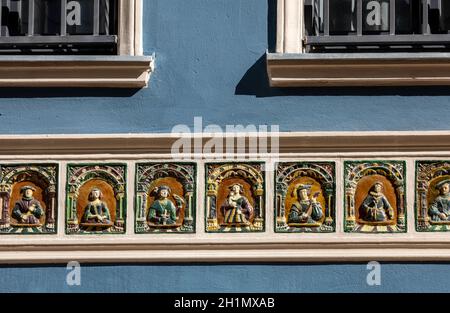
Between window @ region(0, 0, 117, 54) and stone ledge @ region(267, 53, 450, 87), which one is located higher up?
window @ region(0, 0, 117, 54)

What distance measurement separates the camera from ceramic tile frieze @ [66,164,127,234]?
978 centimetres

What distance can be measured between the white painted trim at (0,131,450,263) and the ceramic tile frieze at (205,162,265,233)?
1.9 inches

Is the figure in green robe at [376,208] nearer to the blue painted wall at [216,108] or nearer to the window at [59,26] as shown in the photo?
the blue painted wall at [216,108]

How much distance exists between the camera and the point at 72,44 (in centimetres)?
1020

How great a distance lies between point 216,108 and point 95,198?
970mm

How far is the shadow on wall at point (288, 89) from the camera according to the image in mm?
9859

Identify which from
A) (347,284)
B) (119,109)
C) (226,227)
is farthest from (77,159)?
(347,284)

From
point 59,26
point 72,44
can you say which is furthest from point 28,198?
point 59,26

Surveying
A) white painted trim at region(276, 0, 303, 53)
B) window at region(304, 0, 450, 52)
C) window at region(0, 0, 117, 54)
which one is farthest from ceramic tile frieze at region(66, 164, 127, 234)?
window at region(304, 0, 450, 52)

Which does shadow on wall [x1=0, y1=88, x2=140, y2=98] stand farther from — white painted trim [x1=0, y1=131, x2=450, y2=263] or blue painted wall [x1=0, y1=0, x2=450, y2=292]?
white painted trim [x1=0, y1=131, x2=450, y2=263]

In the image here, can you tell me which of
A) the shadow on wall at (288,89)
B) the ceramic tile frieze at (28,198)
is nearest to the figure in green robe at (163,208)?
the ceramic tile frieze at (28,198)

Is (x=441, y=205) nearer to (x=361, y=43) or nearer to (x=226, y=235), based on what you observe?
(x=361, y=43)

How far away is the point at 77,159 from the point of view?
9883 millimetres

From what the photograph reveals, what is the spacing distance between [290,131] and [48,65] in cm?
162
